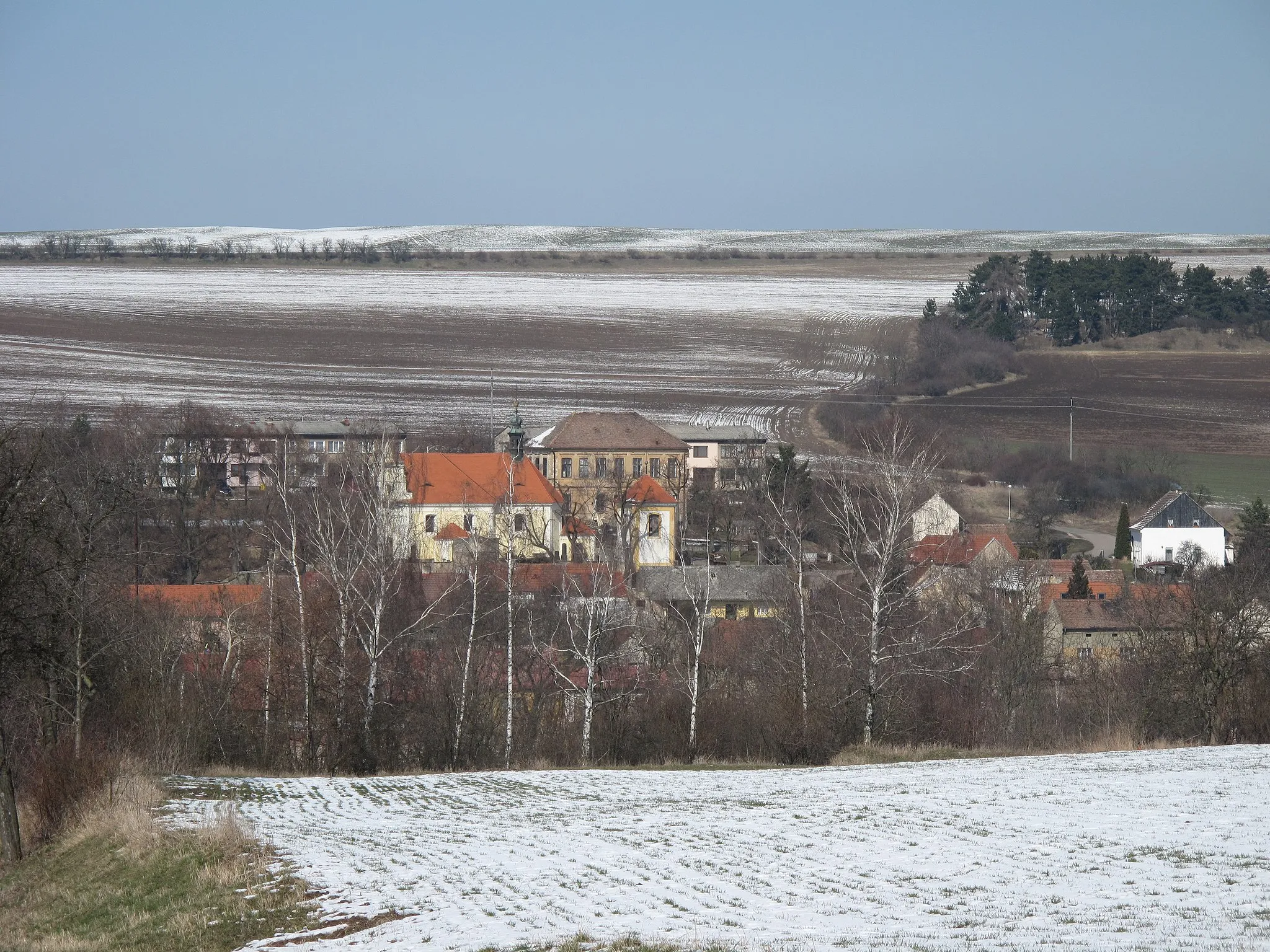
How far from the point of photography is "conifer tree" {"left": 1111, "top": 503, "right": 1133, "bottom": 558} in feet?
212

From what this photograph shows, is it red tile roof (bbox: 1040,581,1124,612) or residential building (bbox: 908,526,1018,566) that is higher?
residential building (bbox: 908,526,1018,566)

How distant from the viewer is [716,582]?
176ft

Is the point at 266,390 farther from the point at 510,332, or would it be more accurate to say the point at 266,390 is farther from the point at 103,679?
the point at 103,679

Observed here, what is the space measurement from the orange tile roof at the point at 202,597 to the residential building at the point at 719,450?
121 ft

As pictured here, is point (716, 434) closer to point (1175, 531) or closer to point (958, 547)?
point (1175, 531)

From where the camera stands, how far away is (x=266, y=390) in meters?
104

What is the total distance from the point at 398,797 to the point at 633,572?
3636cm

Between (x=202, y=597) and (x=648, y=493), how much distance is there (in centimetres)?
3236

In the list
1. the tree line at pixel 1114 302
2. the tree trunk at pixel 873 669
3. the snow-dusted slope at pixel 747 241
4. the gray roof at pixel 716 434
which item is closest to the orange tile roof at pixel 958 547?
the tree trunk at pixel 873 669

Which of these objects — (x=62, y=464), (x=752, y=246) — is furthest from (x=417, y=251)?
(x=62, y=464)

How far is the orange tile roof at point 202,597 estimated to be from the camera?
39.0 metres

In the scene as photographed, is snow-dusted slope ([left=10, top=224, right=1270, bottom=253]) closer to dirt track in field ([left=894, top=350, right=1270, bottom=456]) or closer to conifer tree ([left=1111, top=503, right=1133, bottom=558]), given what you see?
dirt track in field ([left=894, top=350, right=1270, bottom=456])

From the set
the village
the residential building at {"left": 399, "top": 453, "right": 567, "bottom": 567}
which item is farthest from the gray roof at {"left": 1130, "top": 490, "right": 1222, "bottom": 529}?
the residential building at {"left": 399, "top": 453, "right": 567, "bottom": 567}

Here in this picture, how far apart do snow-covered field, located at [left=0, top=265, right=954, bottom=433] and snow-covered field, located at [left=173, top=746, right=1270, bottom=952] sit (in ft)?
246
